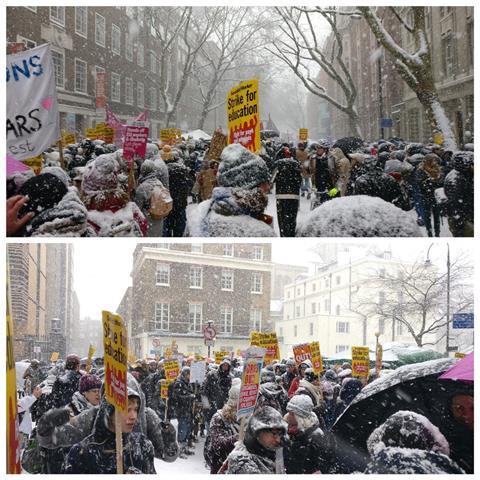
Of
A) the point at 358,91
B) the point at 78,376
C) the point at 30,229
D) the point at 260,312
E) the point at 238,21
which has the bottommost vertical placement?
the point at 78,376

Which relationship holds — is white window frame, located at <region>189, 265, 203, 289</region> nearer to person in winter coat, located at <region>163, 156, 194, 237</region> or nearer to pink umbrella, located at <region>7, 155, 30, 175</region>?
person in winter coat, located at <region>163, 156, 194, 237</region>

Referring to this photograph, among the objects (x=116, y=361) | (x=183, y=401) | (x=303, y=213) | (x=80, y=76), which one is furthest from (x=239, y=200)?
(x=183, y=401)

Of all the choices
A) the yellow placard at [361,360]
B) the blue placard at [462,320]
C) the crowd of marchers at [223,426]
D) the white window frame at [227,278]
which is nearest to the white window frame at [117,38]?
the white window frame at [227,278]

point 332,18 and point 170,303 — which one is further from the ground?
point 332,18

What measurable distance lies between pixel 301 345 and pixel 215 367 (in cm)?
82

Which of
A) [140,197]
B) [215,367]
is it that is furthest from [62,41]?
[215,367]

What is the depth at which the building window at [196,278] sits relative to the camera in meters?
5.84

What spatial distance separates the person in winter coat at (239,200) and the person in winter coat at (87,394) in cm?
152

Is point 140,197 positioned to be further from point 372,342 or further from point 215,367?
point 372,342

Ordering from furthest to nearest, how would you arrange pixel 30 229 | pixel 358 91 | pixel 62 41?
pixel 358 91, pixel 62 41, pixel 30 229

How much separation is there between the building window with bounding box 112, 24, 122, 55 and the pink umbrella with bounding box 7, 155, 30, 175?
1.30 m

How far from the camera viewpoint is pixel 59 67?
5.40 metres

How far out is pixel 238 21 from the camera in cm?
561

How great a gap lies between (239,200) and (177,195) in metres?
1.13
